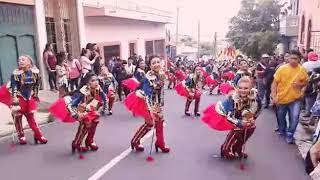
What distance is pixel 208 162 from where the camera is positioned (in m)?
6.82

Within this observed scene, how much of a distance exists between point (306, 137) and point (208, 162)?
249 cm

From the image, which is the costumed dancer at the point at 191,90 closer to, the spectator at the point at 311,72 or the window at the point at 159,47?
the spectator at the point at 311,72

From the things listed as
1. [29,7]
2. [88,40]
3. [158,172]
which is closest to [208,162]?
[158,172]

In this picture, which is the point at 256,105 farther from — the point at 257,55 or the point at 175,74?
the point at 257,55

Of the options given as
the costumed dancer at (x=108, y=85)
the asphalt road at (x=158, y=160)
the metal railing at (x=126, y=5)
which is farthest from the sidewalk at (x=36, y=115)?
the metal railing at (x=126, y=5)

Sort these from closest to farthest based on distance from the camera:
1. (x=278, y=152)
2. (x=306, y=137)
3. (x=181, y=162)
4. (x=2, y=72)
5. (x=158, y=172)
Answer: (x=158, y=172) → (x=181, y=162) → (x=278, y=152) → (x=306, y=137) → (x=2, y=72)

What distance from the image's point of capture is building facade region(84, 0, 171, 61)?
63.8ft

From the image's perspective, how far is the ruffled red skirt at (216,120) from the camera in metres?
6.55

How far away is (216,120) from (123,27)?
1742cm

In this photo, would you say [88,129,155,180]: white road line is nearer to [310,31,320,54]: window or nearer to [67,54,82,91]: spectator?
[67,54,82,91]: spectator

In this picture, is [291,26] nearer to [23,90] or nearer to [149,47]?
[149,47]

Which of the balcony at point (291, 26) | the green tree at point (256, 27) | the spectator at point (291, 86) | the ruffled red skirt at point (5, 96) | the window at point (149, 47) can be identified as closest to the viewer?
the spectator at point (291, 86)

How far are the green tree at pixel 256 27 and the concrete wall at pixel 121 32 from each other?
9.59m

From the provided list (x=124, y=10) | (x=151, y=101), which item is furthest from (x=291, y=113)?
(x=124, y=10)
